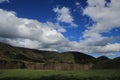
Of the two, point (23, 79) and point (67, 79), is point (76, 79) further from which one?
point (23, 79)

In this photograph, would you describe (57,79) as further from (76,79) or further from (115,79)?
(115,79)

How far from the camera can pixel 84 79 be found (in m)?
70.4

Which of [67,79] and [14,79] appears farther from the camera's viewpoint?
[14,79]

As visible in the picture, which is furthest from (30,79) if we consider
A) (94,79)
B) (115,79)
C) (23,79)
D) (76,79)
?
(115,79)

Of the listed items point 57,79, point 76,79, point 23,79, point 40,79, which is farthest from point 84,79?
point 23,79

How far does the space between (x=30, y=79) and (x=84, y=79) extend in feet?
53.0

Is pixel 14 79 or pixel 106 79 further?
pixel 14 79

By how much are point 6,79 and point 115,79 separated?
33261mm

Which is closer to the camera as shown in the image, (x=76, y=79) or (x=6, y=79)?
(x=76, y=79)

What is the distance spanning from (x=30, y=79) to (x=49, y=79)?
580 cm

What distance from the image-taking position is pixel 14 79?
7381 centimetres

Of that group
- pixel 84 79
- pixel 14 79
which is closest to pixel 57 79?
pixel 84 79

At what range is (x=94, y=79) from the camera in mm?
69188

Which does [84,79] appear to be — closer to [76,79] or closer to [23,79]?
[76,79]
